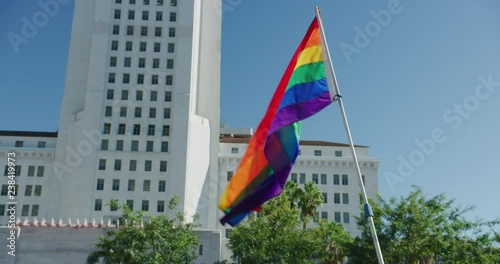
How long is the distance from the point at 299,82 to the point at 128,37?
6320cm

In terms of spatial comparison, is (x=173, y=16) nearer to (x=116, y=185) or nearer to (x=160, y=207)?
(x=116, y=185)

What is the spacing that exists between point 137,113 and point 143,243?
39.9 m

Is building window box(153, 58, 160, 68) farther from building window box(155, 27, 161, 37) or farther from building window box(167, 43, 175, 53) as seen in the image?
building window box(155, 27, 161, 37)

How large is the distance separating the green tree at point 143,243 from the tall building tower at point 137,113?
96.3 ft

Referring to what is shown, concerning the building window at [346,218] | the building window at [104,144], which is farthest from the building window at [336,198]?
the building window at [104,144]

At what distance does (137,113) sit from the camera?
74125mm

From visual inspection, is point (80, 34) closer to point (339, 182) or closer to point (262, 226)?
point (339, 182)

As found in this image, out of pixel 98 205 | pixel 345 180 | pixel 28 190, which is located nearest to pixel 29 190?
pixel 28 190

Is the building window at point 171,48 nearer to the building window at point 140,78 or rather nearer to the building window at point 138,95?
the building window at point 140,78

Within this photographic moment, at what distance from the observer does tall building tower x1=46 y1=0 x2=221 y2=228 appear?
6981 cm

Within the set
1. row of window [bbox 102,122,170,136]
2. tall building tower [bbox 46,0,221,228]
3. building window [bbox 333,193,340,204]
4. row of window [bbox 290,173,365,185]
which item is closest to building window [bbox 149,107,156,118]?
tall building tower [bbox 46,0,221,228]

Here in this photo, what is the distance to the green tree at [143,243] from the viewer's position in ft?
117

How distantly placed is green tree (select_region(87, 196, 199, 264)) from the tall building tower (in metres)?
29.4

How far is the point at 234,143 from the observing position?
80562mm
